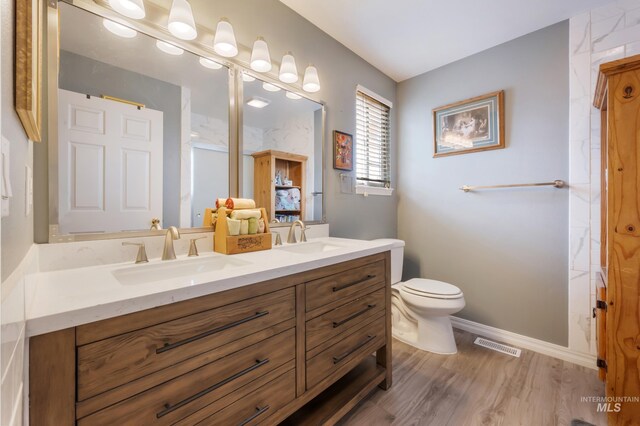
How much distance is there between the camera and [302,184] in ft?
6.36

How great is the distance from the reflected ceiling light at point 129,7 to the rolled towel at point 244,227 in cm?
100

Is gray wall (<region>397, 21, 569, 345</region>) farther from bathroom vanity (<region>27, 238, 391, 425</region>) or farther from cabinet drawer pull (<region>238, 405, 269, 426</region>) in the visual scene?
cabinet drawer pull (<region>238, 405, 269, 426</region>)

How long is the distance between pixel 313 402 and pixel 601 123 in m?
2.44

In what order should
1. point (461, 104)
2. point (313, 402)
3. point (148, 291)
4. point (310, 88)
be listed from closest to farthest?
point (148, 291) < point (313, 402) < point (310, 88) < point (461, 104)

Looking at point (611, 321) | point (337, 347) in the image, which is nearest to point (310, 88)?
point (337, 347)

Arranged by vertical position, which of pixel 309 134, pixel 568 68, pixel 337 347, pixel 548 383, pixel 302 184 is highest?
pixel 568 68

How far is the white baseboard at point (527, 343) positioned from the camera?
1866 mm

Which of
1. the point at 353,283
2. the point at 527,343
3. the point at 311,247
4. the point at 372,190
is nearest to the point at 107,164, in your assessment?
the point at 311,247

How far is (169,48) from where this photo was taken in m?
1.30

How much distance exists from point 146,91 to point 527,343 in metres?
3.00

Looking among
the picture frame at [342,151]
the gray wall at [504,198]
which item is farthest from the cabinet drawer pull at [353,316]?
the gray wall at [504,198]

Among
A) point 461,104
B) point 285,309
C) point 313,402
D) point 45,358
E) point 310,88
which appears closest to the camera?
point 45,358

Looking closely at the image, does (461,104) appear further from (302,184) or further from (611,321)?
(611,321)

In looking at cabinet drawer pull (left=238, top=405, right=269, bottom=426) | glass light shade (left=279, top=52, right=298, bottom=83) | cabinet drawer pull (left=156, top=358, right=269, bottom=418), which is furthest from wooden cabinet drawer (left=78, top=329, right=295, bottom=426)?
glass light shade (left=279, top=52, right=298, bottom=83)
